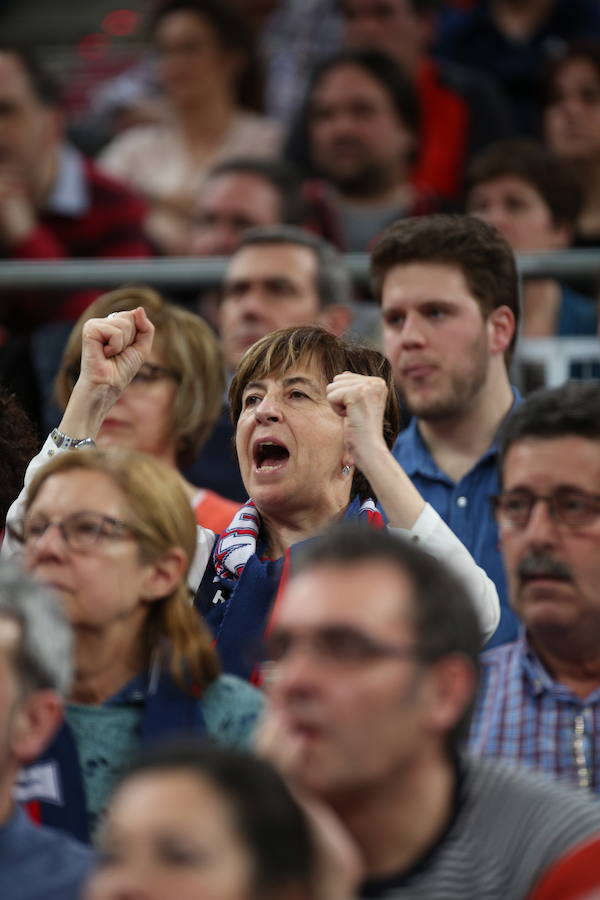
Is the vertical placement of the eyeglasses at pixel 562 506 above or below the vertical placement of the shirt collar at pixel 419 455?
above

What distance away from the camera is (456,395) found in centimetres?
439

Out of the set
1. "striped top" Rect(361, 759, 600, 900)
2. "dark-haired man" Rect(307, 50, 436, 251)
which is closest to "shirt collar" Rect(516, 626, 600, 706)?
"striped top" Rect(361, 759, 600, 900)

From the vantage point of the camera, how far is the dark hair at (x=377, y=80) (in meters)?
6.95

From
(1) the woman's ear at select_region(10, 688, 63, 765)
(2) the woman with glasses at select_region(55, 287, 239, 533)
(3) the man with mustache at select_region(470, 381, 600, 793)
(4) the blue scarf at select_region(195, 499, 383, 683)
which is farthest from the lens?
(2) the woman with glasses at select_region(55, 287, 239, 533)

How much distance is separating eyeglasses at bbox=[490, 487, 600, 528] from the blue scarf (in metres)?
0.53

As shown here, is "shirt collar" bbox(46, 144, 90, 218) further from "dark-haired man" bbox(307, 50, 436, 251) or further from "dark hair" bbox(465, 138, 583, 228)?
"dark hair" bbox(465, 138, 583, 228)

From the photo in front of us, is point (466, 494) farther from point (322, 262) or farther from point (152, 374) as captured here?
point (322, 262)

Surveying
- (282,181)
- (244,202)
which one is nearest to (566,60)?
(282,181)

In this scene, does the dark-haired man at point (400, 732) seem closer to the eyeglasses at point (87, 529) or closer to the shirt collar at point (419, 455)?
the eyeglasses at point (87, 529)

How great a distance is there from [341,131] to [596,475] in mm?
4198

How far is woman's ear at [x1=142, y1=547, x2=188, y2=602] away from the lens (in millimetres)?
3163

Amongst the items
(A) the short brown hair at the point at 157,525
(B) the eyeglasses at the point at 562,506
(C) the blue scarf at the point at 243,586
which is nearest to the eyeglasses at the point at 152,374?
(C) the blue scarf at the point at 243,586

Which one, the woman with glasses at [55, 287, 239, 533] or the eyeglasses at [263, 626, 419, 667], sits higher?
the eyeglasses at [263, 626, 419, 667]

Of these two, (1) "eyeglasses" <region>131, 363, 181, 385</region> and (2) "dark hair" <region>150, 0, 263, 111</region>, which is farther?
(2) "dark hair" <region>150, 0, 263, 111</region>
